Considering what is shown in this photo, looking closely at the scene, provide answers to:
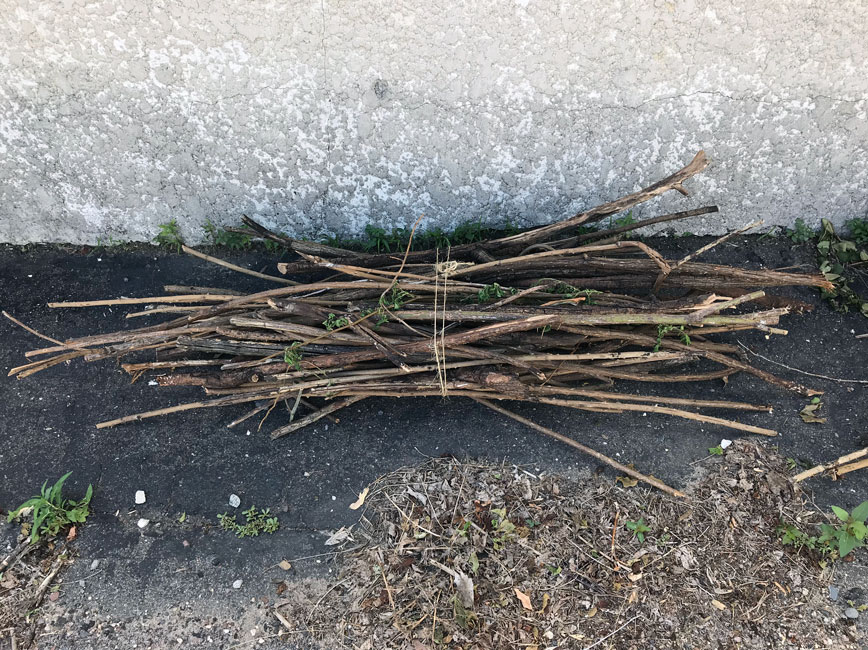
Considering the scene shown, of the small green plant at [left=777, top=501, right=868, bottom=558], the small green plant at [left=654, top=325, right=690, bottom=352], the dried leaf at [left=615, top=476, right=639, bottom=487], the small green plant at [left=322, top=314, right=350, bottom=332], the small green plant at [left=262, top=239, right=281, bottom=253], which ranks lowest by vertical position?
the small green plant at [left=777, top=501, right=868, bottom=558]

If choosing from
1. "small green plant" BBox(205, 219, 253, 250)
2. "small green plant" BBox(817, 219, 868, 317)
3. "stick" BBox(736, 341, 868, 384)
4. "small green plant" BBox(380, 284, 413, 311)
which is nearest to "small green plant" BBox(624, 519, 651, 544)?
"stick" BBox(736, 341, 868, 384)

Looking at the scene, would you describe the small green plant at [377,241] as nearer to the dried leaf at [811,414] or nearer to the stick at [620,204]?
the stick at [620,204]

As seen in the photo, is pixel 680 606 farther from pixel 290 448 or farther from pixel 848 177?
pixel 848 177

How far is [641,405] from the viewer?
266cm

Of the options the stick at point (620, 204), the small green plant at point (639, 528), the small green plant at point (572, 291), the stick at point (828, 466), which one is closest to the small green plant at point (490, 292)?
the small green plant at point (572, 291)

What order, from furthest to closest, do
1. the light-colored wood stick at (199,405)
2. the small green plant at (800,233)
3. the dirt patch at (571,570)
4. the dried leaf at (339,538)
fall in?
the small green plant at (800,233) → the light-colored wood stick at (199,405) → the dried leaf at (339,538) → the dirt patch at (571,570)

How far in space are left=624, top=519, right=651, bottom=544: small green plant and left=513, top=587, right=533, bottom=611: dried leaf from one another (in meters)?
0.53

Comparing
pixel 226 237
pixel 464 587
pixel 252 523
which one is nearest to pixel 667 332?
pixel 464 587

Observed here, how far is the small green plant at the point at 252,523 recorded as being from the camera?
2395 mm

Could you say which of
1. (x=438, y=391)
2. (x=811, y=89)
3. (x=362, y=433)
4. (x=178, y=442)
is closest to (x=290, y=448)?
(x=362, y=433)

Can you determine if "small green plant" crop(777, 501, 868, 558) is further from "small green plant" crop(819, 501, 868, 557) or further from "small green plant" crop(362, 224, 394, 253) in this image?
"small green plant" crop(362, 224, 394, 253)

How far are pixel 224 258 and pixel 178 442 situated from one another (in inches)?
49.4

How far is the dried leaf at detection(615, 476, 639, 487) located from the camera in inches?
96.8

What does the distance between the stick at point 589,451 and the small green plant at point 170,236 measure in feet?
7.13
